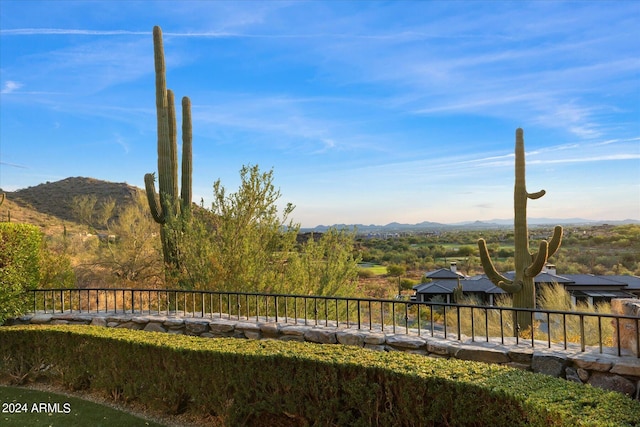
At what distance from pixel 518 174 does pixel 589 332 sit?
384 cm

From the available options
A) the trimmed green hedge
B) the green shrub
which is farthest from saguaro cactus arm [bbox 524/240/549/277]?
the green shrub

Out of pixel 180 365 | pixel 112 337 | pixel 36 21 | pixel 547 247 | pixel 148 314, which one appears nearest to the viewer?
pixel 180 365

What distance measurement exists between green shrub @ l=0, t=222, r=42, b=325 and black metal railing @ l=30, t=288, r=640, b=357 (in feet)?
0.91

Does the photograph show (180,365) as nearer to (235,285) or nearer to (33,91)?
(235,285)

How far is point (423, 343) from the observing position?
15.3 feet

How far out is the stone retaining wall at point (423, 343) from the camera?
12.8ft

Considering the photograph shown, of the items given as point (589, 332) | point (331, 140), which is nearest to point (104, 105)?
point (331, 140)

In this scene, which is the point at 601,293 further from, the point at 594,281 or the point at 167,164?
the point at 167,164

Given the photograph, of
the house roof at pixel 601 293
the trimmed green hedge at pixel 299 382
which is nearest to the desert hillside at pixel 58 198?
the trimmed green hedge at pixel 299 382

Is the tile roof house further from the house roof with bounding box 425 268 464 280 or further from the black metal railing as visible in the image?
the black metal railing

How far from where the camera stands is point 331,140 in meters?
13.9

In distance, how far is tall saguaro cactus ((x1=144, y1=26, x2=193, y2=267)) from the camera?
31.4 feet

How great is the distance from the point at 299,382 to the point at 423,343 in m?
1.48

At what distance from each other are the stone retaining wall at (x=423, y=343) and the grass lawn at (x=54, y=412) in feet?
4.18
